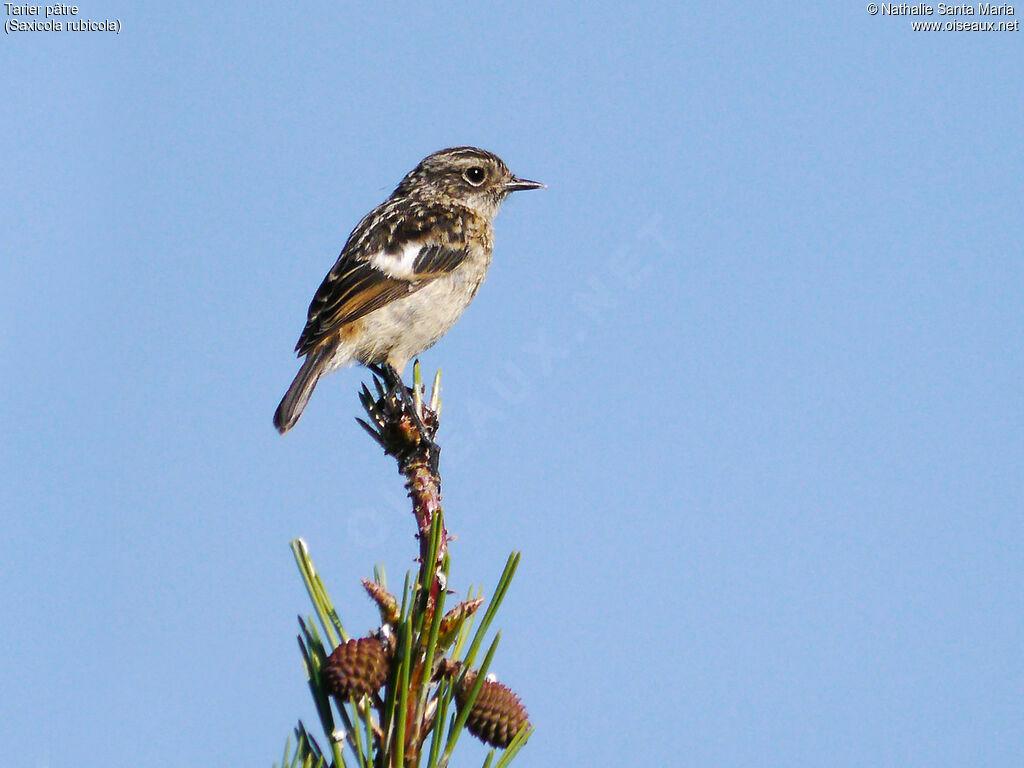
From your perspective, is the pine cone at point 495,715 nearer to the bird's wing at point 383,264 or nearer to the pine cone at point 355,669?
the pine cone at point 355,669

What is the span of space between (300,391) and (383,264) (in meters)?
1.38

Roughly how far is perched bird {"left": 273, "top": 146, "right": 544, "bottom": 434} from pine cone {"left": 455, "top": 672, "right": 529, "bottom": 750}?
3.30 m

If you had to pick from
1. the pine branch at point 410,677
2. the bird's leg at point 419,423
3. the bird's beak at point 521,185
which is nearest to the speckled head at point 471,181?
the bird's beak at point 521,185

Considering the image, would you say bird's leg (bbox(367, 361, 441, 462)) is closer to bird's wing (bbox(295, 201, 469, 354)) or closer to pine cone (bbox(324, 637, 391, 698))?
pine cone (bbox(324, 637, 391, 698))

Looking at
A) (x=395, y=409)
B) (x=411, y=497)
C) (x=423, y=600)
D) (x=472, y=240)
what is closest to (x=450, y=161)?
(x=472, y=240)

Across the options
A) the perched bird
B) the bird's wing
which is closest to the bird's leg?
the perched bird

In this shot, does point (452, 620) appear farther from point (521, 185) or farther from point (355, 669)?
point (521, 185)

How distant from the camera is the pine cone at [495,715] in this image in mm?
2557

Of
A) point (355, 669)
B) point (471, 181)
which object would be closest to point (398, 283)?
point (471, 181)

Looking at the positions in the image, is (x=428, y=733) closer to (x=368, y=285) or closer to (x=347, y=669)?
(x=347, y=669)

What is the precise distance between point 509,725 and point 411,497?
0.85 meters

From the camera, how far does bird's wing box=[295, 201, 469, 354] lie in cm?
658

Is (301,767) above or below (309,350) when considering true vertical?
below

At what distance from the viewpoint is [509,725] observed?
255cm
